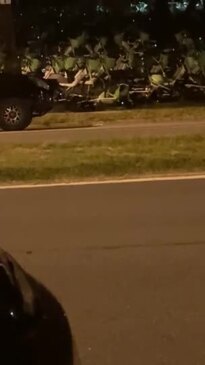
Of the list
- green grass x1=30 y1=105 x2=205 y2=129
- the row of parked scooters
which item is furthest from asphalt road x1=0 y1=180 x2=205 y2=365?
the row of parked scooters

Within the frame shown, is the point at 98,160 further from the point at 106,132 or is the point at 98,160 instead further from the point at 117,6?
the point at 117,6

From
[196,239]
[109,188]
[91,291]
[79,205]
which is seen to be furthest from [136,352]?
A: [109,188]

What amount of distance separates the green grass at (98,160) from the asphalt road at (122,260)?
907mm

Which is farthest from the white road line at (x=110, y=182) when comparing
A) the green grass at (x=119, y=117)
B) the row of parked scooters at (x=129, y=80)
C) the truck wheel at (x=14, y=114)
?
the row of parked scooters at (x=129, y=80)

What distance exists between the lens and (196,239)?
813cm

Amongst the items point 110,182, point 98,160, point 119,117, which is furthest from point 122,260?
point 119,117

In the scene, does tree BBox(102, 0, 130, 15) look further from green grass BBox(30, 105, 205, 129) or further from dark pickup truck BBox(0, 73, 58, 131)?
dark pickup truck BBox(0, 73, 58, 131)

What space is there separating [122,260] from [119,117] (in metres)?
14.3

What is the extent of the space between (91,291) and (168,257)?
1161mm

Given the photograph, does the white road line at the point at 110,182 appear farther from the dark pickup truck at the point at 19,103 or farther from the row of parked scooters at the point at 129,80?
the row of parked scooters at the point at 129,80

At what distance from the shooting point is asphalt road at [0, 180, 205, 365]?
538cm

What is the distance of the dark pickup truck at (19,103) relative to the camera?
62.0 ft

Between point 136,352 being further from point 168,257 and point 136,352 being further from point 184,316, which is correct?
point 168,257

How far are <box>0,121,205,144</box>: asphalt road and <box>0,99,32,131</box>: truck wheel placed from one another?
0.25 m
